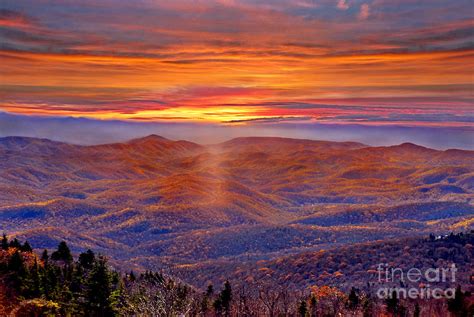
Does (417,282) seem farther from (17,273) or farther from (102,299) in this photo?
(102,299)

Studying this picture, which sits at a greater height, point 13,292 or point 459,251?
point 459,251

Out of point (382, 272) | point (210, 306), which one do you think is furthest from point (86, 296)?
point (382, 272)

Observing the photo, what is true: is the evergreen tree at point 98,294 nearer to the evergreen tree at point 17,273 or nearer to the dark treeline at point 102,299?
the dark treeline at point 102,299

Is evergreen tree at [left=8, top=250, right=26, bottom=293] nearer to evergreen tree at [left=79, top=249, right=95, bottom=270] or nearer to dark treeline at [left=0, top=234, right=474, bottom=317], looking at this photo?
dark treeline at [left=0, top=234, right=474, bottom=317]

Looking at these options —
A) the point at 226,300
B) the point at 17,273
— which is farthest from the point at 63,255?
the point at 17,273

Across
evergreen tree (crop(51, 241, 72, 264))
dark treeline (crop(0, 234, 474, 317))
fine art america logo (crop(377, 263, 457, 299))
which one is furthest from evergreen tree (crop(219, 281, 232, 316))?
evergreen tree (crop(51, 241, 72, 264))

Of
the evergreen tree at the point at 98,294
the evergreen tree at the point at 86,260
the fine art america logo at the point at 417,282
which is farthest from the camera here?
the fine art america logo at the point at 417,282

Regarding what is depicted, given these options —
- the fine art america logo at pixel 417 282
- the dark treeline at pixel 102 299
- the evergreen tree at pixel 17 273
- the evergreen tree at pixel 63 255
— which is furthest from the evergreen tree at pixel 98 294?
the fine art america logo at pixel 417 282

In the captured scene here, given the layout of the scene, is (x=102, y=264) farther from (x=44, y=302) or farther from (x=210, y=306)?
(x=210, y=306)
